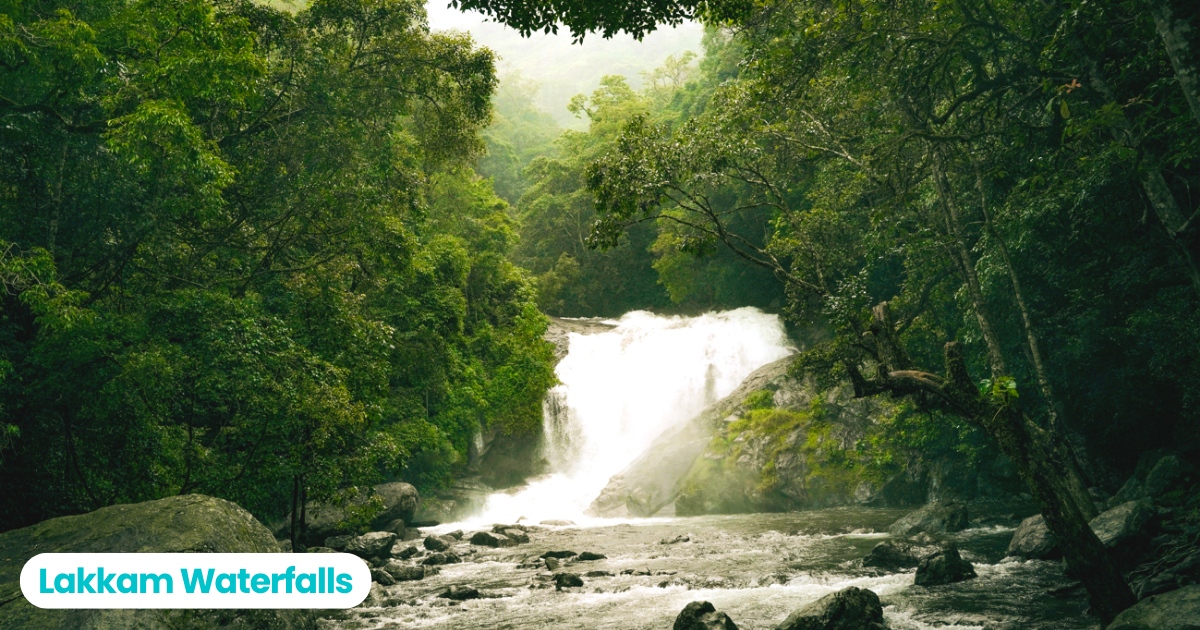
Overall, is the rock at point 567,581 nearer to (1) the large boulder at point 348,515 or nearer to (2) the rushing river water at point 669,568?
(2) the rushing river water at point 669,568

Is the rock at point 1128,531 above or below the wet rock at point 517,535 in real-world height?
above

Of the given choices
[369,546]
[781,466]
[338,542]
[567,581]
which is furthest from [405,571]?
[781,466]

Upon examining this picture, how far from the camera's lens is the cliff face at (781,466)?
19969 mm

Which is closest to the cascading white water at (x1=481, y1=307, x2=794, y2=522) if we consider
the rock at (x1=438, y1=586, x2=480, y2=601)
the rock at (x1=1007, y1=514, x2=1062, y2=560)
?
the rock at (x1=438, y1=586, x2=480, y2=601)

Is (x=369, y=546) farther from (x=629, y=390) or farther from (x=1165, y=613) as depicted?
(x=629, y=390)

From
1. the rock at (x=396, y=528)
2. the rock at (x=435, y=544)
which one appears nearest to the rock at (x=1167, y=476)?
the rock at (x=435, y=544)

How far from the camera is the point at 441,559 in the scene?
53.8ft

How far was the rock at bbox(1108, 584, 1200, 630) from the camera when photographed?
589cm

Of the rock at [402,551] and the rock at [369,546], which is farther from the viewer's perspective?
the rock at [402,551]

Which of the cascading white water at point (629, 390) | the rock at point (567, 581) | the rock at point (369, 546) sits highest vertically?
the cascading white water at point (629, 390)

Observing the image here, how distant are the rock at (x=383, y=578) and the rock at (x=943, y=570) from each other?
9.68 metres

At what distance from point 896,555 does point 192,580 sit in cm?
1088

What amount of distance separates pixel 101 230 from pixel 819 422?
65.0 ft

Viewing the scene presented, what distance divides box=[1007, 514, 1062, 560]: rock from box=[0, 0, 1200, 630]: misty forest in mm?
49
